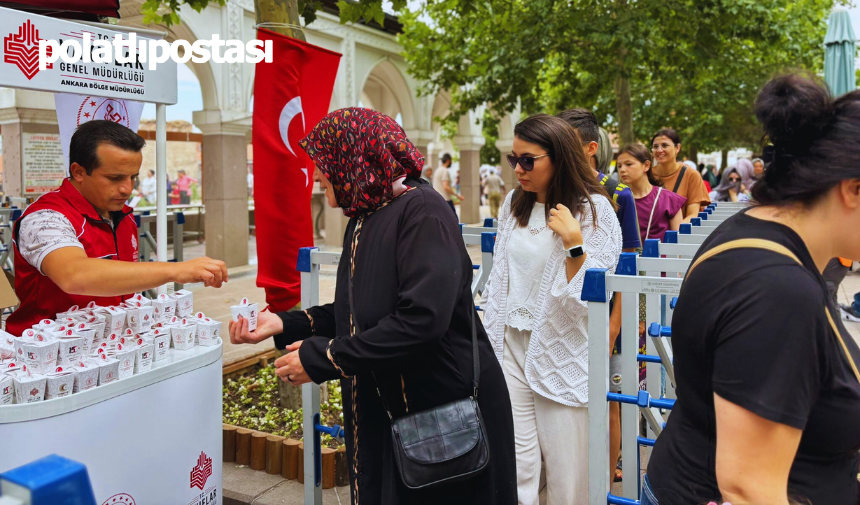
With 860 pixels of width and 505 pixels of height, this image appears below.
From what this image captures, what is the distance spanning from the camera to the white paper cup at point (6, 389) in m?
1.86

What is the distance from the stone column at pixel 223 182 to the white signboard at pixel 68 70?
332 inches

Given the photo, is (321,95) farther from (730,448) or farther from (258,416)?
(730,448)

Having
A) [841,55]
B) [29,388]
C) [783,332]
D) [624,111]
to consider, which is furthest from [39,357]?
[624,111]

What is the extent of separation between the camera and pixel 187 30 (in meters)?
10.4

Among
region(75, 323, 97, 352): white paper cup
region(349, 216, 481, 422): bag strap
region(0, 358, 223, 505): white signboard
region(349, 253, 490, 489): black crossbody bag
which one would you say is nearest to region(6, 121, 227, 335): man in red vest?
region(75, 323, 97, 352): white paper cup

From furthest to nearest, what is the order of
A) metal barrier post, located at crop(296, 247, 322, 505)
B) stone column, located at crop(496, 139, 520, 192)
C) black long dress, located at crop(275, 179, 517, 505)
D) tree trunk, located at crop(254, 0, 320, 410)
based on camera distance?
1. stone column, located at crop(496, 139, 520, 192)
2. tree trunk, located at crop(254, 0, 320, 410)
3. metal barrier post, located at crop(296, 247, 322, 505)
4. black long dress, located at crop(275, 179, 517, 505)

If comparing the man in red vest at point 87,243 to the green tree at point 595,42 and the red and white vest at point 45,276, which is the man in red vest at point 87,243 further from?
the green tree at point 595,42

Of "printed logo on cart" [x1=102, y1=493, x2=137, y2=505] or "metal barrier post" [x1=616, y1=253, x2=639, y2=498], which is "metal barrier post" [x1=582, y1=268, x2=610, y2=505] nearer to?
"metal barrier post" [x1=616, y1=253, x2=639, y2=498]

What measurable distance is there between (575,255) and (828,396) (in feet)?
4.58

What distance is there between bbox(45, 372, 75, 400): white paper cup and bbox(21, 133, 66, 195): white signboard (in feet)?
29.0

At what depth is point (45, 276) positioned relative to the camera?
248cm

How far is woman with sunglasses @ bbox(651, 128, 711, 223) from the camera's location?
215 inches

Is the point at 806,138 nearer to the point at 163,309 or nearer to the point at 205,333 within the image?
the point at 205,333

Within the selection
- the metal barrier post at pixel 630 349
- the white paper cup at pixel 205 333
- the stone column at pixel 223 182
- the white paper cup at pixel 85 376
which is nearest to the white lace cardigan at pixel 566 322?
the metal barrier post at pixel 630 349
